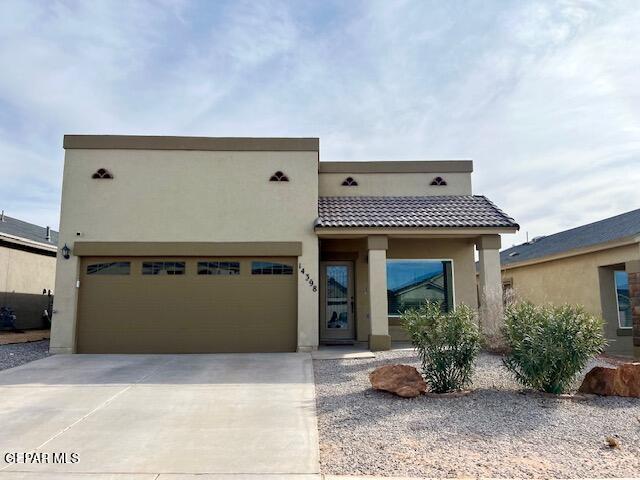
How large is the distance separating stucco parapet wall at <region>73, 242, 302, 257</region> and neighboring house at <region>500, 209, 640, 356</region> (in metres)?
6.83

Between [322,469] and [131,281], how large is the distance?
9548 millimetres

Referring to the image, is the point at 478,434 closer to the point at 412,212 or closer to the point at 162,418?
the point at 162,418

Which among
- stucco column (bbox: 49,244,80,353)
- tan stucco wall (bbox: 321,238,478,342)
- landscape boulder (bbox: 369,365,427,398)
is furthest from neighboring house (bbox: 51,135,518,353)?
landscape boulder (bbox: 369,365,427,398)

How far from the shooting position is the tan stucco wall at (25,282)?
1627 cm

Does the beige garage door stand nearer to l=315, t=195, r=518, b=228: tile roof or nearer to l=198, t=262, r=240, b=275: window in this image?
l=198, t=262, r=240, b=275: window

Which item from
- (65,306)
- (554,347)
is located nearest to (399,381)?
(554,347)

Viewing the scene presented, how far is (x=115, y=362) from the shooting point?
36.3 ft

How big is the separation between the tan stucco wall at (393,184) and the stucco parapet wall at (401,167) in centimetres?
12

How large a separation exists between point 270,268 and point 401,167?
570cm

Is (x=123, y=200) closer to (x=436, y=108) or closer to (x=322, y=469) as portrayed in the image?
(x=436, y=108)

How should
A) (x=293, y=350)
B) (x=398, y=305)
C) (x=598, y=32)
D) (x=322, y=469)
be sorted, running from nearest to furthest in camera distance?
(x=322, y=469) < (x=598, y=32) < (x=293, y=350) < (x=398, y=305)

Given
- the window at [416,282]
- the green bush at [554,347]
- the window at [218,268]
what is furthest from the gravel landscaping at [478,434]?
the window at [416,282]

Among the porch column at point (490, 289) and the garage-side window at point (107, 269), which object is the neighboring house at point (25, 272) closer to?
the garage-side window at point (107, 269)

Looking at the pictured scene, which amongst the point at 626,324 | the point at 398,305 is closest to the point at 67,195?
the point at 398,305
